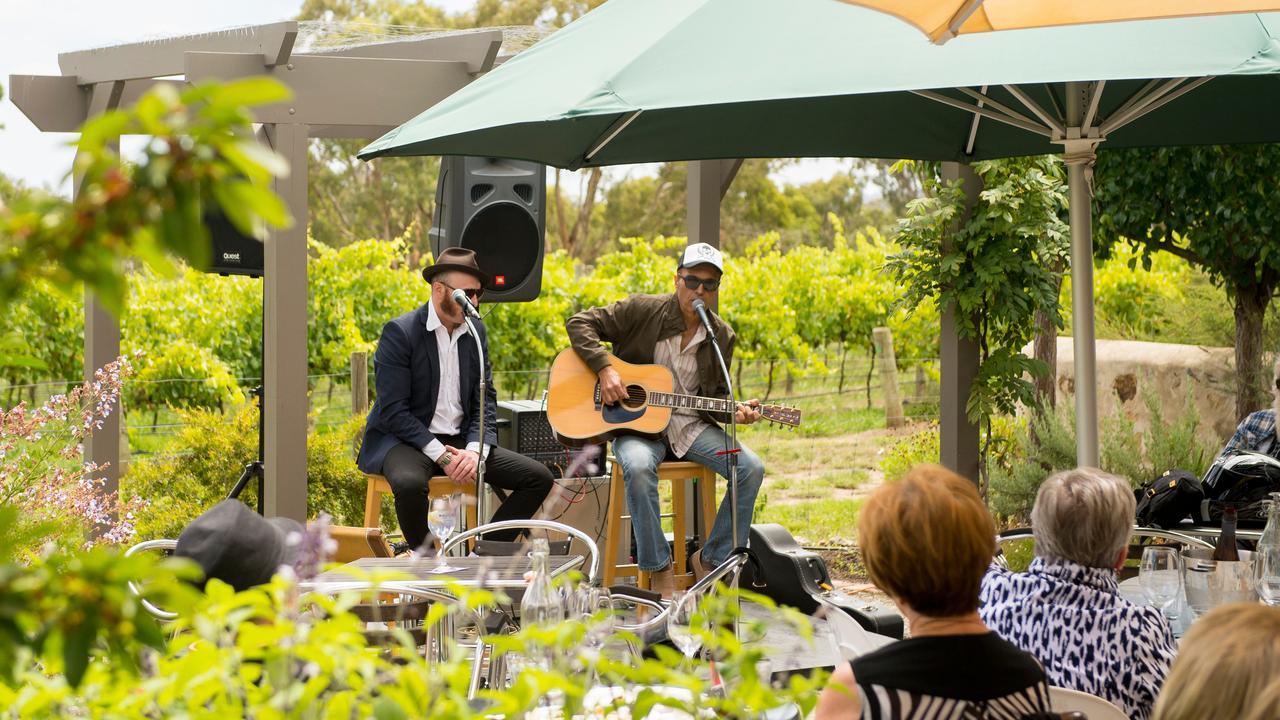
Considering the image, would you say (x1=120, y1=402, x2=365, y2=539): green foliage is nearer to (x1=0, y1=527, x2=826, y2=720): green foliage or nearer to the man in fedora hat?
the man in fedora hat

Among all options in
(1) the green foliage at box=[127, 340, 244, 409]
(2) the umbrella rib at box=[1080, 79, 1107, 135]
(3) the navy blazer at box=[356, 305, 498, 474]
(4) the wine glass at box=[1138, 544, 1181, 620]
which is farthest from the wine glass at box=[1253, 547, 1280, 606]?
(1) the green foliage at box=[127, 340, 244, 409]

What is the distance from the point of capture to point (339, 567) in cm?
128

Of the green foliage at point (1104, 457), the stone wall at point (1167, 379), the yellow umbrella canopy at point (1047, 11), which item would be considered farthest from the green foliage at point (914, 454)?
the yellow umbrella canopy at point (1047, 11)

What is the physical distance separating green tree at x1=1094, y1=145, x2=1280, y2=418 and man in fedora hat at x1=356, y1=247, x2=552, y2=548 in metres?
3.48

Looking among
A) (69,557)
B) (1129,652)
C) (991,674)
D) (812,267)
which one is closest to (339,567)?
(69,557)

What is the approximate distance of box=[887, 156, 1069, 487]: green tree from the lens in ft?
18.3

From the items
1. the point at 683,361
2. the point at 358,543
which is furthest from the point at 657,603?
the point at 683,361

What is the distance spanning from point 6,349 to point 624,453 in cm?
369

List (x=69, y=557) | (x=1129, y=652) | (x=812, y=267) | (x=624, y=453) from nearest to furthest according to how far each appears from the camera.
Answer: (x=69, y=557) → (x=1129, y=652) → (x=624, y=453) → (x=812, y=267)

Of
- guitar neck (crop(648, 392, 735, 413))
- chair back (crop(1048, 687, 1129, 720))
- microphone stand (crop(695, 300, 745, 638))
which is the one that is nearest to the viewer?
chair back (crop(1048, 687, 1129, 720))

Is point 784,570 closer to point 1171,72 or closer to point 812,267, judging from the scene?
point 1171,72

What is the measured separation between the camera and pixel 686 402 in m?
4.78

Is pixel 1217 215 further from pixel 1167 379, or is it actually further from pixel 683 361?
pixel 683 361

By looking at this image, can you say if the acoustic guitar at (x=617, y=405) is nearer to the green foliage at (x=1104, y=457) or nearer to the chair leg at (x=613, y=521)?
the chair leg at (x=613, y=521)
